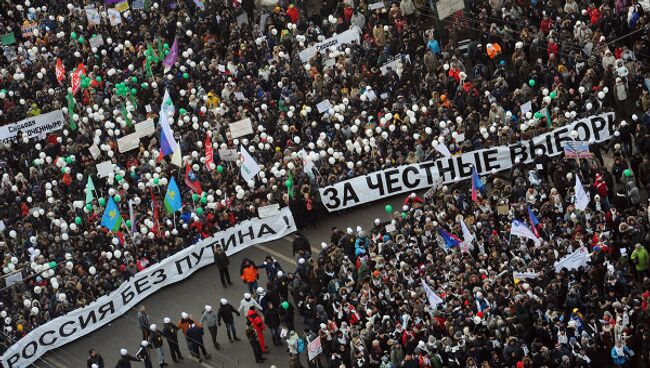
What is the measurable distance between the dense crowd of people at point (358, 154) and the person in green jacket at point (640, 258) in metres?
0.08

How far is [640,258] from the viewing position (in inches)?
1505

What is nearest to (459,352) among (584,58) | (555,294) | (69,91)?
(555,294)

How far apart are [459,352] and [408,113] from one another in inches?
424

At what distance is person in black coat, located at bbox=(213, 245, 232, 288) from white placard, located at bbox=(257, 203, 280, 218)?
1.62 metres

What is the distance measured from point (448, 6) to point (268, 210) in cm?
869

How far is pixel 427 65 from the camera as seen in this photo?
48.0m

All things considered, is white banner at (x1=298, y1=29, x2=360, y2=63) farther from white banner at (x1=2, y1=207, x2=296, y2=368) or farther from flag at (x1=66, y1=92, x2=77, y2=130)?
flag at (x1=66, y1=92, x2=77, y2=130)

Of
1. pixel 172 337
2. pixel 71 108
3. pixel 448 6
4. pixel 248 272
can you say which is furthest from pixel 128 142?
pixel 448 6

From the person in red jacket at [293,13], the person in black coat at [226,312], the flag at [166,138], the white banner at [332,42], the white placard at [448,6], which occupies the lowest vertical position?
the person in black coat at [226,312]

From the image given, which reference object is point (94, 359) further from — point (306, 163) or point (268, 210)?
point (306, 163)

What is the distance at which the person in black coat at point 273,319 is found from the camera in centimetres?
4097

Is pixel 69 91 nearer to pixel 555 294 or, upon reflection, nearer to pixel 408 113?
pixel 408 113

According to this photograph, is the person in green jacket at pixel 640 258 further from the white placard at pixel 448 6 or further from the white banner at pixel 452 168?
the white placard at pixel 448 6

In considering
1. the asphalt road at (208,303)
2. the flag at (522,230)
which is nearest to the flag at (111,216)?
the asphalt road at (208,303)
